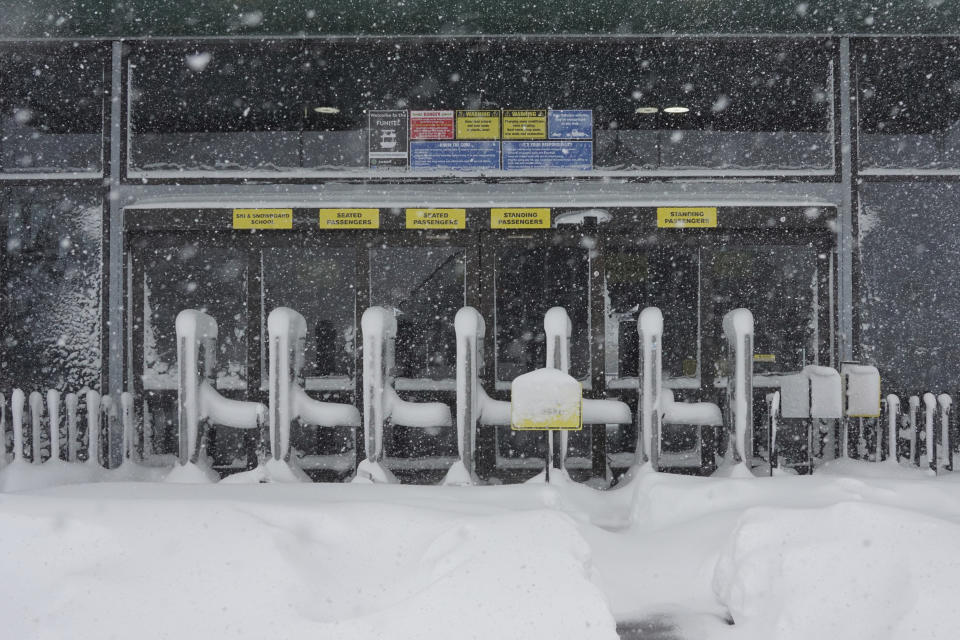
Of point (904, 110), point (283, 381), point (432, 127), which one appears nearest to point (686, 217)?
point (904, 110)

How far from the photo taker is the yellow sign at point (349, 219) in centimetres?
585

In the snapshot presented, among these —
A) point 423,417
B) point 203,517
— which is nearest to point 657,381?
point 423,417

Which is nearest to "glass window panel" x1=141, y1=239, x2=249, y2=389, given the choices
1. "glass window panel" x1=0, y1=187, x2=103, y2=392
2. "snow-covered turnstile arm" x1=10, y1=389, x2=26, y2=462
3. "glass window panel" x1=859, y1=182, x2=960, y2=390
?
"glass window panel" x1=0, y1=187, x2=103, y2=392

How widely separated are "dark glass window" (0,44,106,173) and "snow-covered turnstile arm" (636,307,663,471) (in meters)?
4.66

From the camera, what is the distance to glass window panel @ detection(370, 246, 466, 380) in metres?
5.96

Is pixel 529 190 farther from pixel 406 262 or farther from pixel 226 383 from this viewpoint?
pixel 226 383

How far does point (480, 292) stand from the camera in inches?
232

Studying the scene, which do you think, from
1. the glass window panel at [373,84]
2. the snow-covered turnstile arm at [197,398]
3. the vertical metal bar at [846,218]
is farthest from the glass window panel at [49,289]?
the vertical metal bar at [846,218]

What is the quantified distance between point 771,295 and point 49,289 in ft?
19.9

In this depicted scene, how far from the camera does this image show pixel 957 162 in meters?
5.97

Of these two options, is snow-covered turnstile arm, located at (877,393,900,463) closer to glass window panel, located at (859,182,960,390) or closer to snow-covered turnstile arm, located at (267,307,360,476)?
glass window panel, located at (859,182,960,390)

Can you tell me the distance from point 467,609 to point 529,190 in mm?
4154

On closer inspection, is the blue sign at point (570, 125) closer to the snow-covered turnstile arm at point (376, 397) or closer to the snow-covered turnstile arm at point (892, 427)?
the snow-covered turnstile arm at point (376, 397)

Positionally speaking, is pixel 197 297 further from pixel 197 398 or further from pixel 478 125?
pixel 478 125
